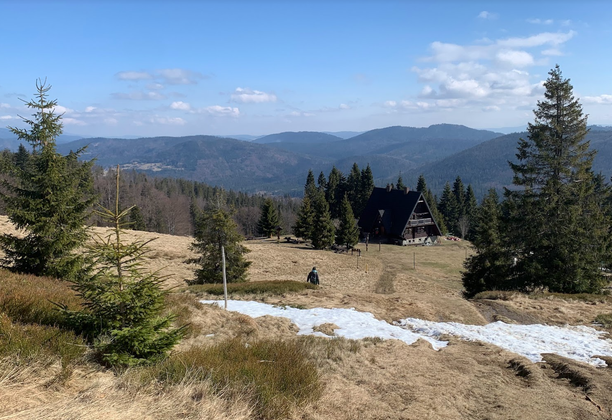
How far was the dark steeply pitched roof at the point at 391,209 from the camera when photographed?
195 feet

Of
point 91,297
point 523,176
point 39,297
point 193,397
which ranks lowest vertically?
point 193,397

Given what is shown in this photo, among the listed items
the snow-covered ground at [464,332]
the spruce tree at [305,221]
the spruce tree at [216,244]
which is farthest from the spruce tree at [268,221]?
Result: the snow-covered ground at [464,332]

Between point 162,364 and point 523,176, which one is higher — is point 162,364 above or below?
below

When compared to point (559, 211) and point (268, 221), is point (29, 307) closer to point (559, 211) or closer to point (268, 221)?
point (559, 211)

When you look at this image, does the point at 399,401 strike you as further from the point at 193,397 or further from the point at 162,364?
the point at 162,364

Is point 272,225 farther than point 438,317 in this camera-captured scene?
Yes

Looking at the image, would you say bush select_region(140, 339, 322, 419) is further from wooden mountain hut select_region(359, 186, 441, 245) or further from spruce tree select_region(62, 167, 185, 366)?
wooden mountain hut select_region(359, 186, 441, 245)

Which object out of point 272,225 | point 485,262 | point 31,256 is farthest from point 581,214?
point 272,225

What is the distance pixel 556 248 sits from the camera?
22.5 metres

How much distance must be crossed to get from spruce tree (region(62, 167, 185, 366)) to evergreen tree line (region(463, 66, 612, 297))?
898 inches

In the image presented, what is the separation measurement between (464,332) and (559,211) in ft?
46.9

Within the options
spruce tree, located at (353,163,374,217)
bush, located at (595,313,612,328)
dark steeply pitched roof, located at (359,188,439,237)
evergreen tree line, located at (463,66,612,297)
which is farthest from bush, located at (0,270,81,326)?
spruce tree, located at (353,163,374,217)

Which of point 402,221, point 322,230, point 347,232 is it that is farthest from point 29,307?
point 402,221

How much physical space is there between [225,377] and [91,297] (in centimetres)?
255
